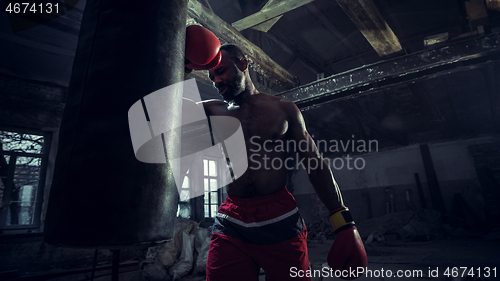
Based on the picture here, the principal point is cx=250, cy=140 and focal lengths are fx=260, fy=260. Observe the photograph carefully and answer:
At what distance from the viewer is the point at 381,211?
866 cm

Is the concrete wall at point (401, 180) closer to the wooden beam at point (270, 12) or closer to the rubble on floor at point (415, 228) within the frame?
the rubble on floor at point (415, 228)

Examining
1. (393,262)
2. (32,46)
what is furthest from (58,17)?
(393,262)

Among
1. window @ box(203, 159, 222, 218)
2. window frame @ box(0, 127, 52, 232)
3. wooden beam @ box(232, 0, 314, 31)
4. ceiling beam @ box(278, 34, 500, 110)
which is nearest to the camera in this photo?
wooden beam @ box(232, 0, 314, 31)

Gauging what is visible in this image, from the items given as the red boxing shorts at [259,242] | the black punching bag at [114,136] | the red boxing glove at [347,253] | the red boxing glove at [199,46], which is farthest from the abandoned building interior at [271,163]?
the red boxing glove at [347,253]

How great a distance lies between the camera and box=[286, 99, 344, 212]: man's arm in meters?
Answer: 1.52

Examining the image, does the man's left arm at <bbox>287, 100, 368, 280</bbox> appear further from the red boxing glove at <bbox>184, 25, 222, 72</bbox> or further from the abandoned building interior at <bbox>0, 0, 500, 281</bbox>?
the red boxing glove at <bbox>184, 25, 222, 72</bbox>

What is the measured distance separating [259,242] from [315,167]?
558mm

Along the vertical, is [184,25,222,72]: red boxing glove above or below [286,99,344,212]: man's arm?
above

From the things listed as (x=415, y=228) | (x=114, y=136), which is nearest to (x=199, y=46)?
(x=114, y=136)

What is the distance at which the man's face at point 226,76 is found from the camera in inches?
72.0

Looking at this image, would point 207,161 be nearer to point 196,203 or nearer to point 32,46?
point 196,203

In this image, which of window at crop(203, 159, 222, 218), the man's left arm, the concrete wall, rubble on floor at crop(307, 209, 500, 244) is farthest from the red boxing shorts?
the concrete wall

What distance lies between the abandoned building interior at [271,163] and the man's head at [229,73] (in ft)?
2.03

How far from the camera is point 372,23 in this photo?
276 centimetres
